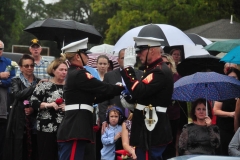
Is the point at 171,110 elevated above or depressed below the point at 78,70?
below

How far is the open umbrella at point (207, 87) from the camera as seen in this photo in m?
8.92

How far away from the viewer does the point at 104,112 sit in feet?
37.1

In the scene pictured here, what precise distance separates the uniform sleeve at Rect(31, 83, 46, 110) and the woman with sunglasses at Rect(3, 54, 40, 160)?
30 centimetres

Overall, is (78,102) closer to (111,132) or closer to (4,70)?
Answer: (111,132)

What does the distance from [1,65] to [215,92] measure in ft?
12.6

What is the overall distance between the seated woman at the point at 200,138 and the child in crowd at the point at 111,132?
6.86ft

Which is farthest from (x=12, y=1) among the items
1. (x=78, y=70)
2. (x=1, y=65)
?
(x=78, y=70)

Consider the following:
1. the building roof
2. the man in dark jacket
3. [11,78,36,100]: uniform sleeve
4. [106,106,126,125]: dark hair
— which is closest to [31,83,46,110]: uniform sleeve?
[11,78,36,100]: uniform sleeve

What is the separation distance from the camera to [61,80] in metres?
9.91

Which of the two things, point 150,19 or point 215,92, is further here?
point 150,19

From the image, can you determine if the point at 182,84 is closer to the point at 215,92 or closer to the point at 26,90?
the point at 215,92

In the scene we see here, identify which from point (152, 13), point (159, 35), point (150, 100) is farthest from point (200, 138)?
point (152, 13)

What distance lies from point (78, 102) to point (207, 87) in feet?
7.06

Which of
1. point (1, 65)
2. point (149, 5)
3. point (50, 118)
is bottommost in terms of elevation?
point (50, 118)
